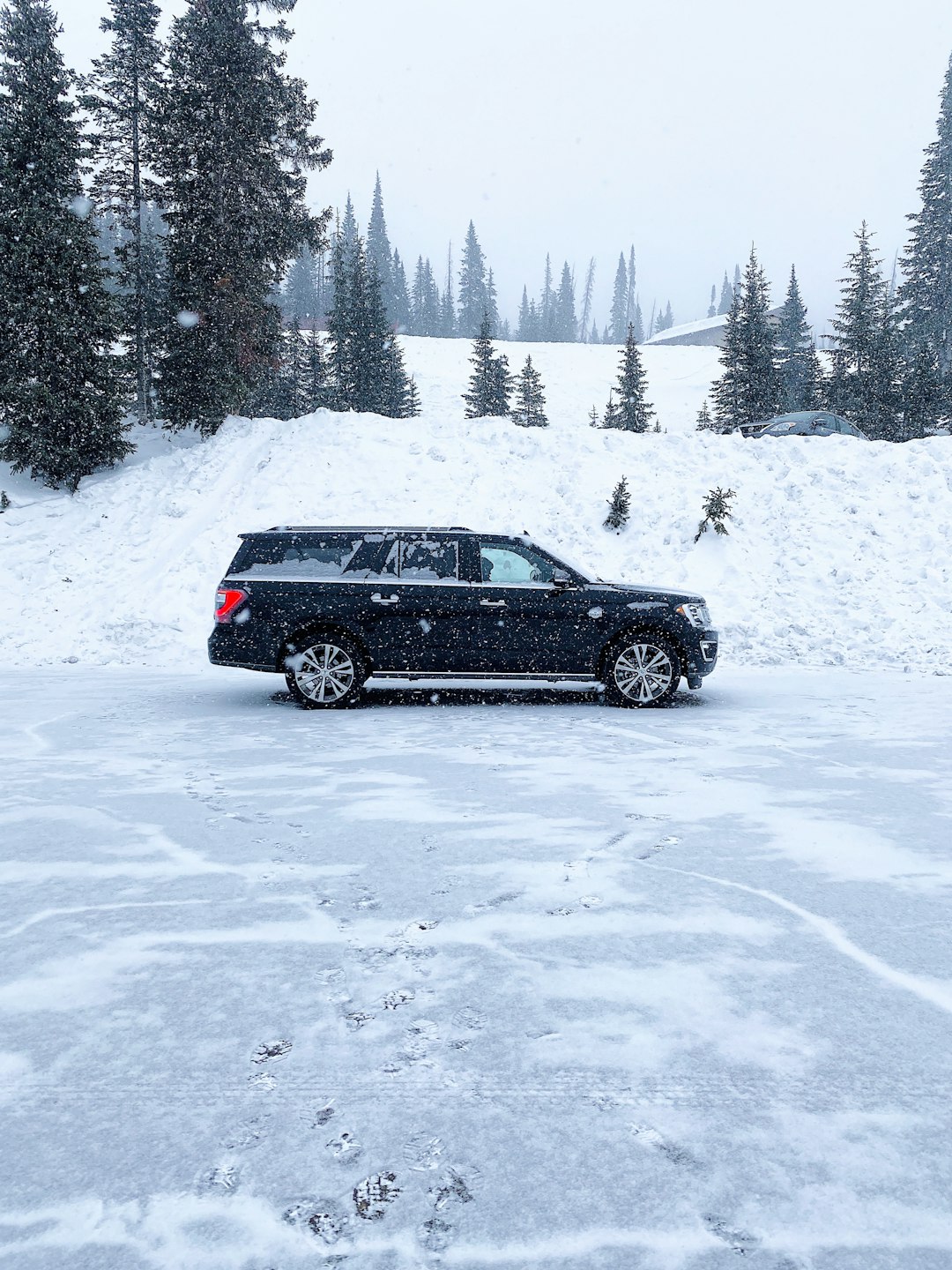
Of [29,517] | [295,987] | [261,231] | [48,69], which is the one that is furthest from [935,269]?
[295,987]

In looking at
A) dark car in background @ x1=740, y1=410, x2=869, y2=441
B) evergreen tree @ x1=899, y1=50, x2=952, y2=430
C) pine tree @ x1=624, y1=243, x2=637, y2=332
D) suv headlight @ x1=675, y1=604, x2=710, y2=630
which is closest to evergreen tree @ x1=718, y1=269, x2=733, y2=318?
pine tree @ x1=624, y1=243, x2=637, y2=332

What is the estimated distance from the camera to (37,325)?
19.0 metres

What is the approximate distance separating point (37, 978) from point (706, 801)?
404 cm

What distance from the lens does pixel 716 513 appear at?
1652 centimetres

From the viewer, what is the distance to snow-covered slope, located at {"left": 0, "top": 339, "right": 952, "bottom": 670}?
1373cm

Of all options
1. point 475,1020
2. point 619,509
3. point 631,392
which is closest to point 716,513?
point 619,509

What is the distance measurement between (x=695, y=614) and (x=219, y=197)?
18235 millimetres

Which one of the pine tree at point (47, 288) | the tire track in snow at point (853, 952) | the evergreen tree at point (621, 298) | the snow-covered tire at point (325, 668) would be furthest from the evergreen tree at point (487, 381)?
the evergreen tree at point (621, 298)

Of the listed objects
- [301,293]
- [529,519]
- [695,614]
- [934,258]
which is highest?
[301,293]

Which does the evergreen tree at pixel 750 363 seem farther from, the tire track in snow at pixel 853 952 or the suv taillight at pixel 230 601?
the tire track in snow at pixel 853 952

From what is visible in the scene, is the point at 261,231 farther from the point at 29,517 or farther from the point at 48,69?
the point at 29,517

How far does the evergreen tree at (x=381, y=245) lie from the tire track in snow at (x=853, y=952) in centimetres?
10742

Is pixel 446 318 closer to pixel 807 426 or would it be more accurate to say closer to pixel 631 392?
pixel 631 392

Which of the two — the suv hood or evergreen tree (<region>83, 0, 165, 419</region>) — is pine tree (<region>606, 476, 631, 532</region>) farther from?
evergreen tree (<region>83, 0, 165, 419</region>)
